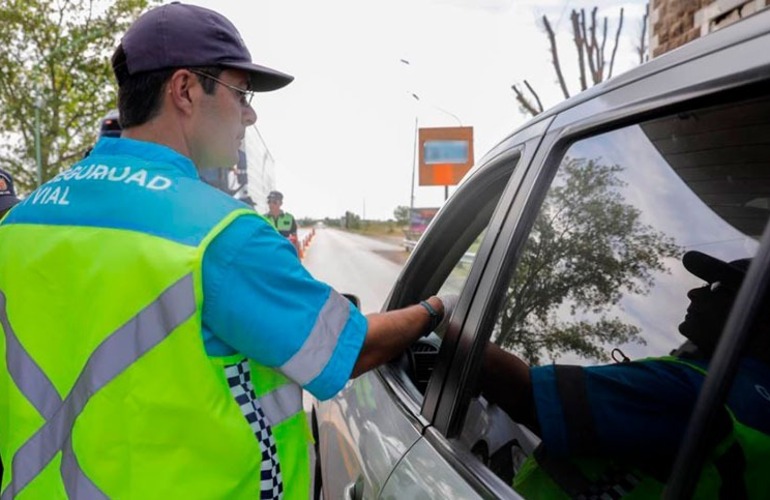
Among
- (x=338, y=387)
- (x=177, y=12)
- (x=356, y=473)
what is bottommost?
(x=356, y=473)

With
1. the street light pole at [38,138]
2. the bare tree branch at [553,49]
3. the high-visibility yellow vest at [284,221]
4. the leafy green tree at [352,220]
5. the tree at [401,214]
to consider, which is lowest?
the leafy green tree at [352,220]

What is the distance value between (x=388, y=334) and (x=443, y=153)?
34603mm

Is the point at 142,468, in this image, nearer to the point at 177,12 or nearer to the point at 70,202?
the point at 70,202

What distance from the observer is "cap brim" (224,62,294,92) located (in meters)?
1.59

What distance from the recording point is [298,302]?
1340 millimetres

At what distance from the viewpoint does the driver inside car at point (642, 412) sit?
3.15 ft

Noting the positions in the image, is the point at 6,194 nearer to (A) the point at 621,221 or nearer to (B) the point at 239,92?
(B) the point at 239,92

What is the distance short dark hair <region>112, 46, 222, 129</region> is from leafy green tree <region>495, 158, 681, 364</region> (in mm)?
832

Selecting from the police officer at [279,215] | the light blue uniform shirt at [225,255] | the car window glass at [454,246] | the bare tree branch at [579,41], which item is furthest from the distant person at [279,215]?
the bare tree branch at [579,41]

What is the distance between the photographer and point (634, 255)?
3.95 feet

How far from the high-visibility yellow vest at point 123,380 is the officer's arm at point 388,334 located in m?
0.29

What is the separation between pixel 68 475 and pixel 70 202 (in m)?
0.55

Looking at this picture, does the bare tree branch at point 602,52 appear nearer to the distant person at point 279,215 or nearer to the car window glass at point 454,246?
the distant person at point 279,215

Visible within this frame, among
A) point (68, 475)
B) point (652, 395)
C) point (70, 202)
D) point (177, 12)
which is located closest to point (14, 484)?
point (68, 475)
